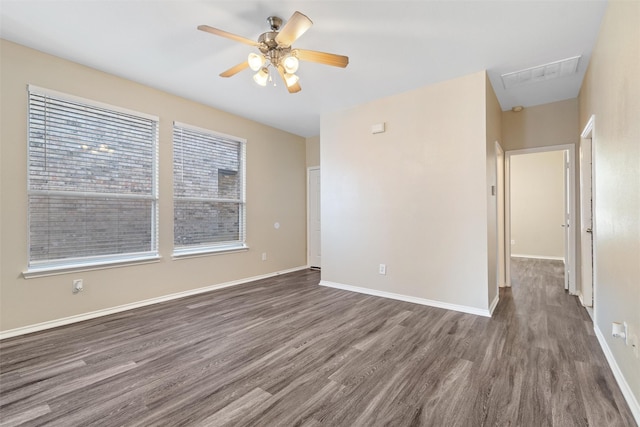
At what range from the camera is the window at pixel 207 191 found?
154 inches

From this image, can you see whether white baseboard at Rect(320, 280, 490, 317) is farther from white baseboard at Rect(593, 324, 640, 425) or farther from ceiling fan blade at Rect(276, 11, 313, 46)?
ceiling fan blade at Rect(276, 11, 313, 46)

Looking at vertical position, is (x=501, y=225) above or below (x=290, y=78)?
below

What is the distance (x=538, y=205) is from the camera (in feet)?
22.1

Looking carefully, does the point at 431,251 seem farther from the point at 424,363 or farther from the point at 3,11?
the point at 3,11

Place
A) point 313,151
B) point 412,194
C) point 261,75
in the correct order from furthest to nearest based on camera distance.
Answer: point 313,151, point 412,194, point 261,75

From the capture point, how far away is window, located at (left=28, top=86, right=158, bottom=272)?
9.13 feet

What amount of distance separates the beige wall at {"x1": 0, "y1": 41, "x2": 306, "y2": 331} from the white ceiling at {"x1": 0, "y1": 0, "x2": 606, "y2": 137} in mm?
209

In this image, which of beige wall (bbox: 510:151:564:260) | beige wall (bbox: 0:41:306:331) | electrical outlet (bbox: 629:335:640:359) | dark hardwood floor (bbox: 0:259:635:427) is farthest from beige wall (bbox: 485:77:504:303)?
beige wall (bbox: 510:151:564:260)

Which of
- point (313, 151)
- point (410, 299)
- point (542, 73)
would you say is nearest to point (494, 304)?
point (410, 299)

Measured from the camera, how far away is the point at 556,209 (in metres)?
6.55

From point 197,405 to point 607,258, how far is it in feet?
10.1

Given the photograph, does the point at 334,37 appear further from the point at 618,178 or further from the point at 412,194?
the point at 618,178

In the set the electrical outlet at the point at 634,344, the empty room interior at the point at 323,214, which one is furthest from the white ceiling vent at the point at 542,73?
the electrical outlet at the point at 634,344

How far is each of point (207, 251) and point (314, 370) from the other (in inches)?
106
